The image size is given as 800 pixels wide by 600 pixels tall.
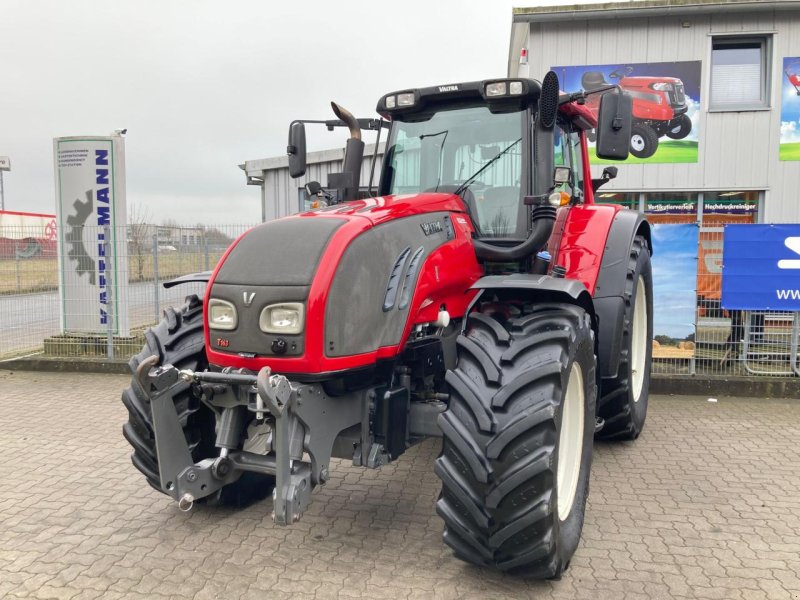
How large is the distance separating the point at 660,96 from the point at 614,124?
7.97 m

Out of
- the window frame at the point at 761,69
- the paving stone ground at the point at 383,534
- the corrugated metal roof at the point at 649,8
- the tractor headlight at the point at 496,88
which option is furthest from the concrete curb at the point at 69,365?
the window frame at the point at 761,69

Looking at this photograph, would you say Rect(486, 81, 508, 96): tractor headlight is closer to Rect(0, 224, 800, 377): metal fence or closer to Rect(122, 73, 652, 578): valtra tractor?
Rect(122, 73, 652, 578): valtra tractor

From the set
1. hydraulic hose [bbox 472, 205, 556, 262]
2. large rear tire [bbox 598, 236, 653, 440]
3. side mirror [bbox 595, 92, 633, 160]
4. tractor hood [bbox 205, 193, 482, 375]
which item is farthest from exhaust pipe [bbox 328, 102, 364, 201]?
large rear tire [bbox 598, 236, 653, 440]

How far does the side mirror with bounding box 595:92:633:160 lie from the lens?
3.78 metres

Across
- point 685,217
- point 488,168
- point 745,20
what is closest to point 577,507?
point 488,168

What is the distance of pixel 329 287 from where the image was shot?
2.97 meters

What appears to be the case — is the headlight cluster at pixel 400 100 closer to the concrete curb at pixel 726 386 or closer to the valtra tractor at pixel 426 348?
the valtra tractor at pixel 426 348

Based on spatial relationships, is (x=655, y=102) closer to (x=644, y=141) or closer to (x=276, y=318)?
(x=644, y=141)

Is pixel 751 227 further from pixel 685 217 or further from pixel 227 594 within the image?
pixel 227 594

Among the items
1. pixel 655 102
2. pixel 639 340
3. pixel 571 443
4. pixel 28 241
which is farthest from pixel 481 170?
pixel 655 102

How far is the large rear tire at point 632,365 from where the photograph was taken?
15.6 ft

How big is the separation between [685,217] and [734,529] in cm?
831

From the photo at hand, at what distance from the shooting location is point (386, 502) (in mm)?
4145

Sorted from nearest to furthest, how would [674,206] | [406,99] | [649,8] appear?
[406,99] → [649,8] → [674,206]
